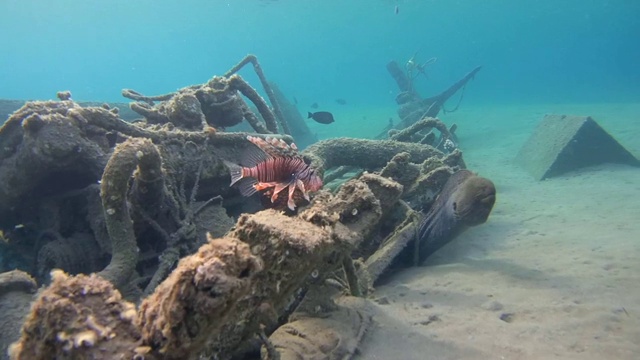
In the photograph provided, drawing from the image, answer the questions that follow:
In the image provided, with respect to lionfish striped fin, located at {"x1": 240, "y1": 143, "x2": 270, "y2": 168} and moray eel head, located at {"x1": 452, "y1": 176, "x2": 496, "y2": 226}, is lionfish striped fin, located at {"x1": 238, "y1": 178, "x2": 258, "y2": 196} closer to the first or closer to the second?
lionfish striped fin, located at {"x1": 240, "y1": 143, "x2": 270, "y2": 168}

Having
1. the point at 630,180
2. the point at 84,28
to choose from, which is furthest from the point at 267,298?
the point at 84,28

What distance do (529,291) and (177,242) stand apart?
11.5 ft

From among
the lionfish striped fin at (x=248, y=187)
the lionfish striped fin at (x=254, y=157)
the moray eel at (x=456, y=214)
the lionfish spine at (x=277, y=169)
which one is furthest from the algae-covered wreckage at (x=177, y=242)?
the lionfish striped fin at (x=254, y=157)

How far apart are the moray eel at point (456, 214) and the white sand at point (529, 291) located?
0.28 meters

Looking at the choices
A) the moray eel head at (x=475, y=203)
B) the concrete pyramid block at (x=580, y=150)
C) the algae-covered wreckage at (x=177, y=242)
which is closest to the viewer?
the algae-covered wreckage at (x=177, y=242)

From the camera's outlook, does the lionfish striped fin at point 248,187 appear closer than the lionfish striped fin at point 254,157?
Yes

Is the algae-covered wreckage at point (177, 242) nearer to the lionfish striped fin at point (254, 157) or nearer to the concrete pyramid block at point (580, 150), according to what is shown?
the lionfish striped fin at point (254, 157)

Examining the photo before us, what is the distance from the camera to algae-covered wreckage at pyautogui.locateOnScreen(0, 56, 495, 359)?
4.22 feet

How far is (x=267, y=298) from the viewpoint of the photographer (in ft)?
6.11

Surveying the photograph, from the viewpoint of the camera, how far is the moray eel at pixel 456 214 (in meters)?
4.46

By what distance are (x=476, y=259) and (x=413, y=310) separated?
5.78 feet

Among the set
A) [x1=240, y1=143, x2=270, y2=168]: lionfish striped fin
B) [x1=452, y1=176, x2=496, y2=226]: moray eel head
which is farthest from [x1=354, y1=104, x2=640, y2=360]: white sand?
[x1=240, y1=143, x2=270, y2=168]: lionfish striped fin

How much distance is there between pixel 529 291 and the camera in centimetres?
349

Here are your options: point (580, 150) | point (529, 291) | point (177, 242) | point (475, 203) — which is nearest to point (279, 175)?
point (177, 242)
